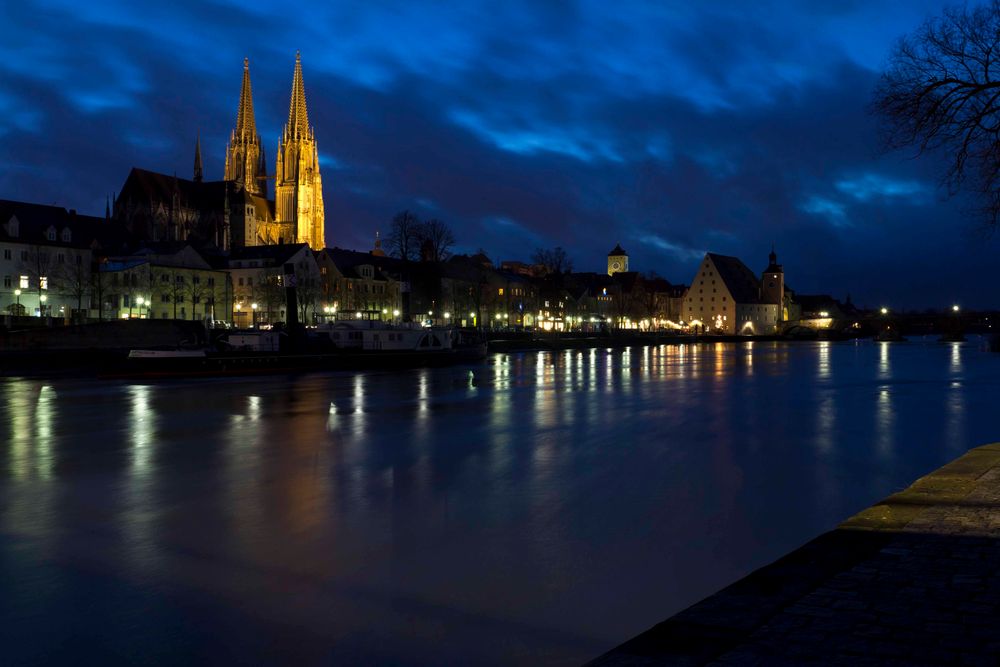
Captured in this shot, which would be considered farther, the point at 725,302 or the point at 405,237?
the point at 725,302

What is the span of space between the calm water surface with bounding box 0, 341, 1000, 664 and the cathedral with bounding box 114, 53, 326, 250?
350 feet

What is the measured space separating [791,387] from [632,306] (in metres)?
107

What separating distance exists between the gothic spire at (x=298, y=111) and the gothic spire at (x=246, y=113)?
10.4 metres

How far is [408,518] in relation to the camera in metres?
11.8

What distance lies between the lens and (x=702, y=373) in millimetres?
50344

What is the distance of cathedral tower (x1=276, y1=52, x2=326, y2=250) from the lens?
158000 millimetres

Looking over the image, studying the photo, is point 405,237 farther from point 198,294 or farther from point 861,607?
point 861,607

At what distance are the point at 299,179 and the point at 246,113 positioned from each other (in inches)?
1056

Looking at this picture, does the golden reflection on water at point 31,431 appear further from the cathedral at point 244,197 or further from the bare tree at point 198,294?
the cathedral at point 244,197

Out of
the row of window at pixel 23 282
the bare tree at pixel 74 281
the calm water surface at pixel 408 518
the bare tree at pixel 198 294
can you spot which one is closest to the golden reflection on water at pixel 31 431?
the calm water surface at pixel 408 518

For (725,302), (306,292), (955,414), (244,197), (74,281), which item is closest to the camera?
(955,414)

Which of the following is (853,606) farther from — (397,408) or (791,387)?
(791,387)

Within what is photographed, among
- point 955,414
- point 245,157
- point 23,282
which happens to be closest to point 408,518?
point 955,414

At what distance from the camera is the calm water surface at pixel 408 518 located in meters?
7.45
